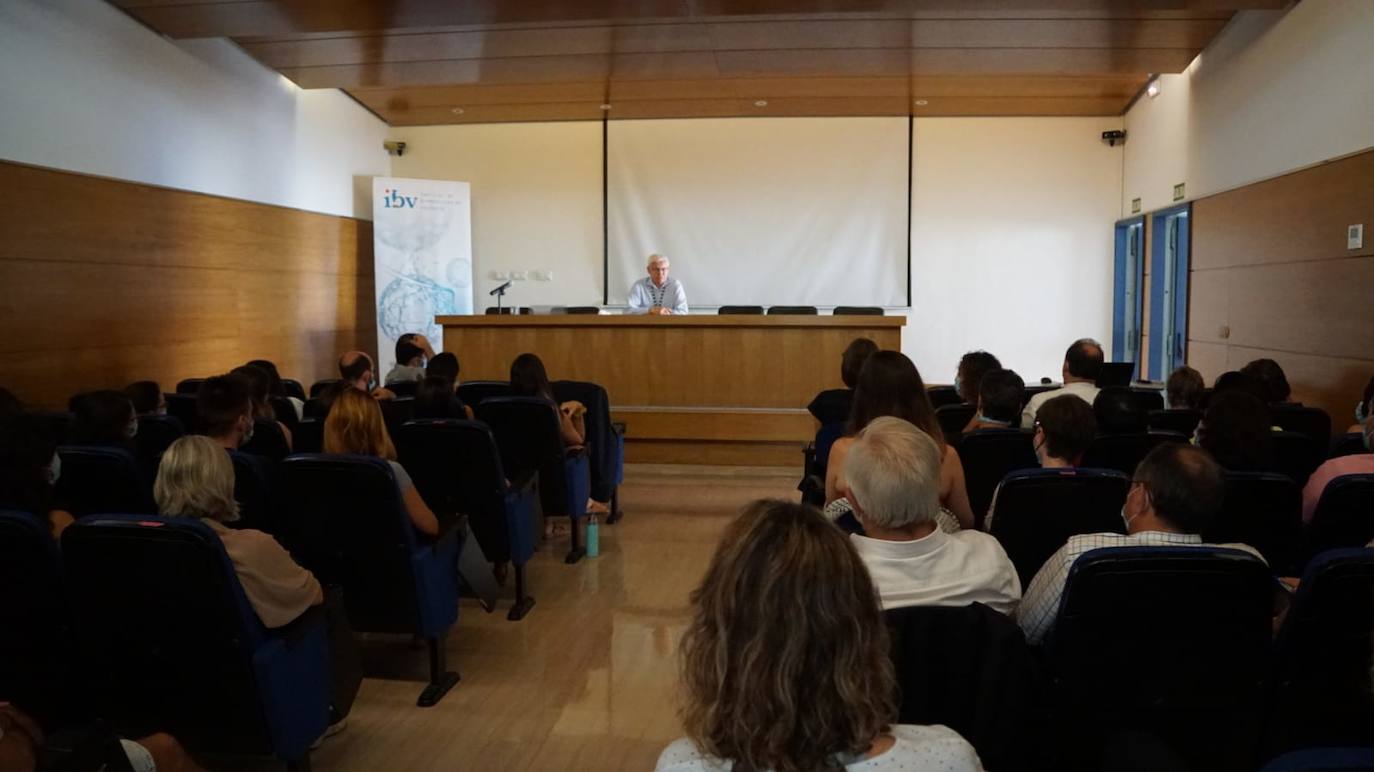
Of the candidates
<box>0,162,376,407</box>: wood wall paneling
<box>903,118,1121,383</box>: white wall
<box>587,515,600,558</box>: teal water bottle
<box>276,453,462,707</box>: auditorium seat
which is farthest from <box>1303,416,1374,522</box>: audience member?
<box>903,118,1121,383</box>: white wall

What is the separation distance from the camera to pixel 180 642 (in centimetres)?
237

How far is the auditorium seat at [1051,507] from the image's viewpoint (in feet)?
8.95

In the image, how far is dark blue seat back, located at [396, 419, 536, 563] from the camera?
12.6 ft

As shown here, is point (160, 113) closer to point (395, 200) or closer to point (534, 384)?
point (395, 200)

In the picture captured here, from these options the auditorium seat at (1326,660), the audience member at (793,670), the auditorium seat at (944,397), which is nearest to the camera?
the audience member at (793,670)

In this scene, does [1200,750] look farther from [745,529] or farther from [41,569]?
[41,569]

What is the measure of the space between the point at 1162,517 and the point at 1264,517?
926mm

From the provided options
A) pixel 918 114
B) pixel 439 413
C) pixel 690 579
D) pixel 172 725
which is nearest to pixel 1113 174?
pixel 918 114

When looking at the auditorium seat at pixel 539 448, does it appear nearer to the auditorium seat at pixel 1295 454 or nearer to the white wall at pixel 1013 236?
the auditorium seat at pixel 1295 454

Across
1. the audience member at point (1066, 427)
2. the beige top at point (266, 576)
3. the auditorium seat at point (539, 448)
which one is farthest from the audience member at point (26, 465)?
the audience member at point (1066, 427)

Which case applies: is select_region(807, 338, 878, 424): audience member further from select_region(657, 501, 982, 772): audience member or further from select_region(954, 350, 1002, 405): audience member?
select_region(657, 501, 982, 772): audience member

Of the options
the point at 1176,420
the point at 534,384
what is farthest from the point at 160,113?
the point at 1176,420

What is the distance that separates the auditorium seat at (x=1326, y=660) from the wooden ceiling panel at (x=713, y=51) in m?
5.82

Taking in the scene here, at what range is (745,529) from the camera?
1258mm
